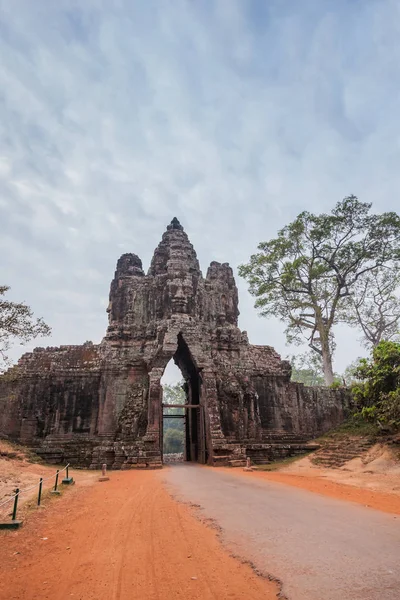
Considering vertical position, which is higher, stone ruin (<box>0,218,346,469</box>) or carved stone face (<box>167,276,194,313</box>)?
carved stone face (<box>167,276,194,313</box>)

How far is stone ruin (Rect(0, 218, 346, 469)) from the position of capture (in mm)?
15938

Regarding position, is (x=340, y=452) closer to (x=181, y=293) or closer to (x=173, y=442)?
(x=181, y=293)

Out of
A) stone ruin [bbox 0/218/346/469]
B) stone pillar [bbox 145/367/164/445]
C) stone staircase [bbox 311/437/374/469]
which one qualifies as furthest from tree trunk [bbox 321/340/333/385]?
stone pillar [bbox 145/367/164/445]

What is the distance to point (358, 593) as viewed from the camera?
3.22 metres

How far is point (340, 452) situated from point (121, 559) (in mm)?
12629

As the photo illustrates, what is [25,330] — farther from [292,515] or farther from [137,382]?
[292,515]

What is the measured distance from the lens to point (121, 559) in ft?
14.3

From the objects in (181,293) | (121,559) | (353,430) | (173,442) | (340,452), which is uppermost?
(181,293)

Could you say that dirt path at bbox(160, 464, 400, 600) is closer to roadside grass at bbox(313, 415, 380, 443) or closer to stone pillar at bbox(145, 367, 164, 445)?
stone pillar at bbox(145, 367, 164, 445)

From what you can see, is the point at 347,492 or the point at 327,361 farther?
the point at 327,361

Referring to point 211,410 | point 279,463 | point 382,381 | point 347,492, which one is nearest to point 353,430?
point 382,381

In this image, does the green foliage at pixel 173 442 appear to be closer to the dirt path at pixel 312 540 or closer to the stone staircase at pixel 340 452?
the stone staircase at pixel 340 452

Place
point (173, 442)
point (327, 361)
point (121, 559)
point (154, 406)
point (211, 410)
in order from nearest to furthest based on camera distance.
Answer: point (121, 559), point (154, 406), point (211, 410), point (327, 361), point (173, 442)

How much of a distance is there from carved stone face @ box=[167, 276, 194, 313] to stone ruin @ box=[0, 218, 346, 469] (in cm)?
5
